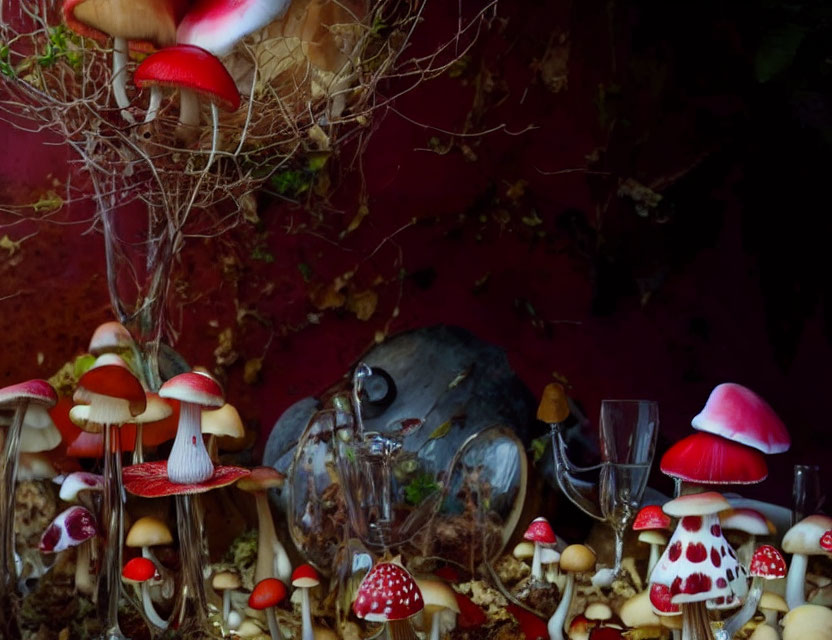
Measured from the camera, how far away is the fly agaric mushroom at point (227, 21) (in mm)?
1377

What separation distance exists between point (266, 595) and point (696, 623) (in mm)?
697

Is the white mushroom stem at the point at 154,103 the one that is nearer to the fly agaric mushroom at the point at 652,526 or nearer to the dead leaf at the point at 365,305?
the dead leaf at the point at 365,305

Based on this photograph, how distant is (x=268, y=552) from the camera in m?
1.66

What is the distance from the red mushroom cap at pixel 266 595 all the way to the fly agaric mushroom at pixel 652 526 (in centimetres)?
67

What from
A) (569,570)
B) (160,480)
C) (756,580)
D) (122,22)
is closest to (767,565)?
(756,580)

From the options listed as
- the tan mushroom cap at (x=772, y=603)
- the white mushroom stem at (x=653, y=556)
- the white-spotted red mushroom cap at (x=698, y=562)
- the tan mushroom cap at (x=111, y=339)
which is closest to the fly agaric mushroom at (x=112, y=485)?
the tan mushroom cap at (x=111, y=339)

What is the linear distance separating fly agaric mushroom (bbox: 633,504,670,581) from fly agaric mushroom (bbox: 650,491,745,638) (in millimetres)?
269

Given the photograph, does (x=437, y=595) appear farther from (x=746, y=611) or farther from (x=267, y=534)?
(x=746, y=611)

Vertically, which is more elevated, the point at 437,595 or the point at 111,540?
the point at 111,540

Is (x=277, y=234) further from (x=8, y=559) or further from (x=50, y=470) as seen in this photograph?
(x=8, y=559)

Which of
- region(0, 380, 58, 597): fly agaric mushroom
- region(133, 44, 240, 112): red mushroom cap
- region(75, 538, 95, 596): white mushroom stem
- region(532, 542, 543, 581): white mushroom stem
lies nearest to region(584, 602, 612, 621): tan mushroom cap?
region(532, 542, 543, 581): white mushroom stem

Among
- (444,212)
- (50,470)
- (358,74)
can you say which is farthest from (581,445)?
(50,470)

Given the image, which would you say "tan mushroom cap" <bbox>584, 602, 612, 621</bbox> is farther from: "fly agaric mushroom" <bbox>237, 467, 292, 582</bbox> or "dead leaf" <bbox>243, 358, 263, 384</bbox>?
"dead leaf" <bbox>243, 358, 263, 384</bbox>

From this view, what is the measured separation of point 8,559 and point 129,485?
207 millimetres
